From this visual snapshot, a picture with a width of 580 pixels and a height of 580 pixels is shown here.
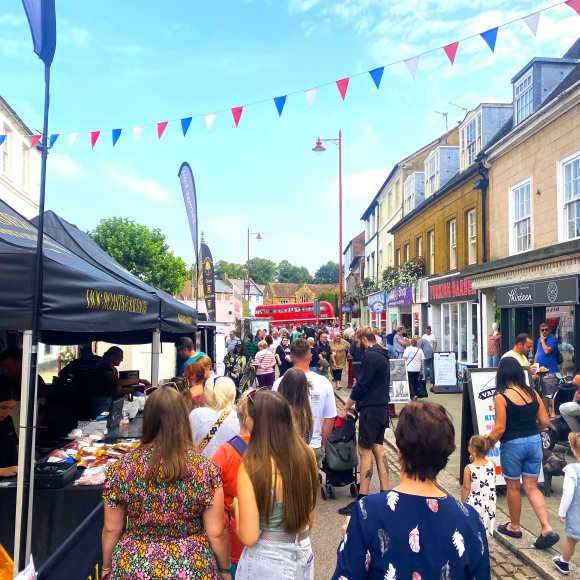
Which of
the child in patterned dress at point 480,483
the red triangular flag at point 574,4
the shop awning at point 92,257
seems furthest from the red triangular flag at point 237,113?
the child in patterned dress at point 480,483

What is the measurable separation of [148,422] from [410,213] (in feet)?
76.6

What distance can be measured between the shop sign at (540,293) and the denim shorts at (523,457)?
5913mm

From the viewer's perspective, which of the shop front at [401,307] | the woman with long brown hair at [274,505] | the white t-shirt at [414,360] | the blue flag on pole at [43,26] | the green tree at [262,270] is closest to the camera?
the woman with long brown hair at [274,505]

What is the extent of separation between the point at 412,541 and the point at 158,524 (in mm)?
1177

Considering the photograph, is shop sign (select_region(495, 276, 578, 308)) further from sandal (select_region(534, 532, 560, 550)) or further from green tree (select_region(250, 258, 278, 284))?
green tree (select_region(250, 258, 278, 284))

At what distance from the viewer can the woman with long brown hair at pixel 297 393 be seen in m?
4.30

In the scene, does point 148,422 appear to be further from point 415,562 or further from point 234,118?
point 234,118

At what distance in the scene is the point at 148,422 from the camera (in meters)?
2.60

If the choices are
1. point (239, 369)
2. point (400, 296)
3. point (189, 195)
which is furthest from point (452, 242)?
point (189, 195)

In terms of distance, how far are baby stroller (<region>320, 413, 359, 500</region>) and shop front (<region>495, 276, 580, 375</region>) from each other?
607 cm

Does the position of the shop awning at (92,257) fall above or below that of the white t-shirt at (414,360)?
above

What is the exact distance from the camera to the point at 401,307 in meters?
26.3

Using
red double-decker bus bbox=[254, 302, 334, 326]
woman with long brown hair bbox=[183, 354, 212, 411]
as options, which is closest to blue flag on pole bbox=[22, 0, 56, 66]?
woman with long brown hair bbox=[183, 354, 212, 411]

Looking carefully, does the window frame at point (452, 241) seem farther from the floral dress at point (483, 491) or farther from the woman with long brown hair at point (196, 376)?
the woman with long brown hair at point (196, 376)
